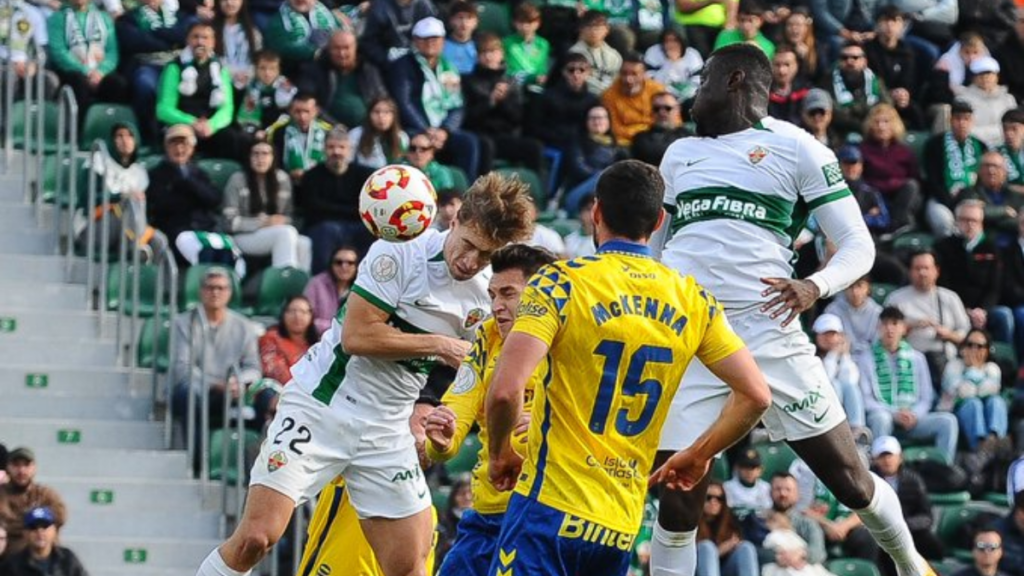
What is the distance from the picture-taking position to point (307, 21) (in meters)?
21.3

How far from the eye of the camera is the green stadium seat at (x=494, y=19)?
2278 cm

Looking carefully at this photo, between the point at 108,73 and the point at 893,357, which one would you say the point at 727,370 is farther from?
the point at 108,73

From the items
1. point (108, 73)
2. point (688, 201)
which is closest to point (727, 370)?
point (688, 201)

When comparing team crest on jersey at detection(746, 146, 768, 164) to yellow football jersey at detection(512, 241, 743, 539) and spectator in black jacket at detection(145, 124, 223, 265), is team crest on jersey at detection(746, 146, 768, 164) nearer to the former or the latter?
yellow football jersey at detection(512, 241, 743, 539)

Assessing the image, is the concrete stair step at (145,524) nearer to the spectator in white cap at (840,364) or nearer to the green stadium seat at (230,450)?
the green stadium seat at (230,450)

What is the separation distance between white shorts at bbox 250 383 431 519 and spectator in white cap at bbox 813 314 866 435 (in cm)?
731

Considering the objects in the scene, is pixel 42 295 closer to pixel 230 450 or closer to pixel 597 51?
pixel 230 450

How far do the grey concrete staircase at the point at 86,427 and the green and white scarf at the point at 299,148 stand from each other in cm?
209

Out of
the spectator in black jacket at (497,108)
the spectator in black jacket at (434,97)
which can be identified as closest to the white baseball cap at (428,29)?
the spectator in black jacket at (434,97)

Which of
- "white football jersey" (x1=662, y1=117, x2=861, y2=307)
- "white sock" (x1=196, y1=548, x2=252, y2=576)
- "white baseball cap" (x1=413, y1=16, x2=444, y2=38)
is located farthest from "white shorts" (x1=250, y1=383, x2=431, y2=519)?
"white baseball cap" (x1=413, y1=16, x2=444, y2=38)

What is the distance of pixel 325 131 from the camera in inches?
780

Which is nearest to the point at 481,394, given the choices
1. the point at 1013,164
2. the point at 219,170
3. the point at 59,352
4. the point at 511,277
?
the point at 511,277

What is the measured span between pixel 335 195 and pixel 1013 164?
22.3ft

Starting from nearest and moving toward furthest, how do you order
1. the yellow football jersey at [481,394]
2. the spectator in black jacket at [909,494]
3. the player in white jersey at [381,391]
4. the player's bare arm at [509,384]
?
the player's bare arm at [509,384] < the yellow football jersey at [481,394] < the player in white jersey at [381,391] < the spectator in black jacket at [909,494]
